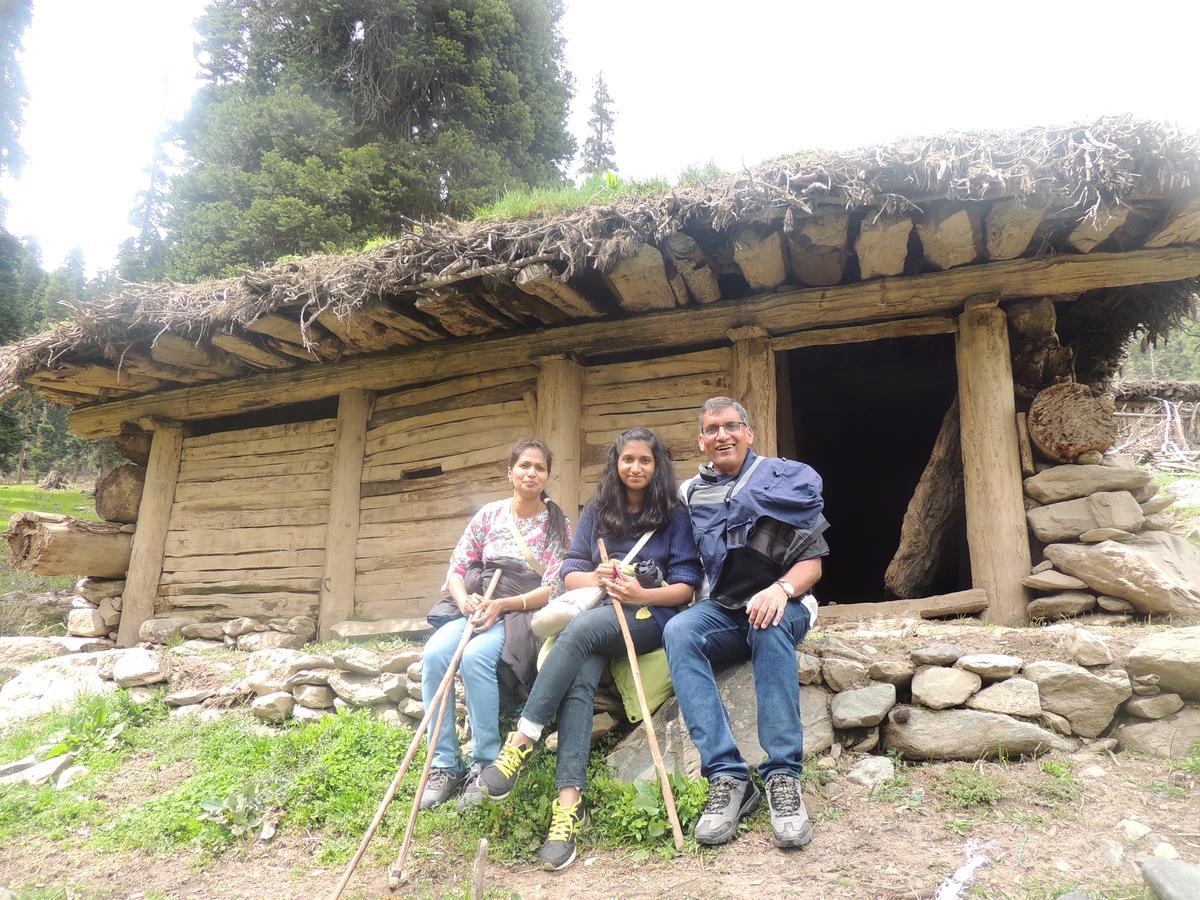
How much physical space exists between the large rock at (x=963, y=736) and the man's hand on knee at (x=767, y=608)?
835mm

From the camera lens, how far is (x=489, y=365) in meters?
5.76

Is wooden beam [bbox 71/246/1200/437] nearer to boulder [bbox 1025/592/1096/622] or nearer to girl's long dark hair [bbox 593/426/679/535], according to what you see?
boulder [bbox 1025/592/1096/622]

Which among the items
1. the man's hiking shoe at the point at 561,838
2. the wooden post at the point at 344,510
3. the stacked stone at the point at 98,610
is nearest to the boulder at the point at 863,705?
the man's hiking shoe at the point at 561,838

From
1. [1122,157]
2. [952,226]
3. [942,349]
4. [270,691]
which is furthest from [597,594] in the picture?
[942,349]

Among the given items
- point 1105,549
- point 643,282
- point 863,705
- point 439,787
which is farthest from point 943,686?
point 643,282

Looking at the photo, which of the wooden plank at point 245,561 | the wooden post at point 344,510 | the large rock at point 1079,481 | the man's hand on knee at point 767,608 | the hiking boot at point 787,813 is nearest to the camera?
the hiking boot at point 787,813

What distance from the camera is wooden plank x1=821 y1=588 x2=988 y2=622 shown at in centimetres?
441

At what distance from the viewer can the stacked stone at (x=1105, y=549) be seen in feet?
13.0

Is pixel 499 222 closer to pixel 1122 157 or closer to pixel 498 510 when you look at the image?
pixel 498 510

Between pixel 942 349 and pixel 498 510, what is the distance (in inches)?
205

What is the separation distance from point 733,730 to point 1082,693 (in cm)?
143

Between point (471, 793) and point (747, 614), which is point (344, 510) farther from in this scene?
point (747, 614)

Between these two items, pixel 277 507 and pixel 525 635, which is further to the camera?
pixel 277 507

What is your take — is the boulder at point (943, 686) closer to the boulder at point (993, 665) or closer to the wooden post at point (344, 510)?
the boulder at point (993, 665)
